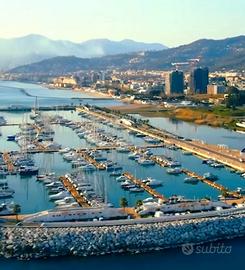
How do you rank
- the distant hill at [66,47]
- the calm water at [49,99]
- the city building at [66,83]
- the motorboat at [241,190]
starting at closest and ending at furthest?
the motorboat at [241,190] < the calm water at [49,99] < the city building at [66,83] < the distant hill at [66,47]

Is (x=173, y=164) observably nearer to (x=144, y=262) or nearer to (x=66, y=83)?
(x=144, y=262)

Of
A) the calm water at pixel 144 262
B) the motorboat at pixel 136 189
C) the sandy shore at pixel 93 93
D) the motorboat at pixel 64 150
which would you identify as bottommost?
the calm water at pixel 144 262

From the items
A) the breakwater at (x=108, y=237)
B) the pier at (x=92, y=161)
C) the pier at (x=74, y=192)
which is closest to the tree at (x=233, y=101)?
the pier at (x=92, y=161)

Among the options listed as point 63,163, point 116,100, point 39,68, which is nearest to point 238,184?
point 63,163

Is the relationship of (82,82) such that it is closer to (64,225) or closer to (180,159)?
(180,159)

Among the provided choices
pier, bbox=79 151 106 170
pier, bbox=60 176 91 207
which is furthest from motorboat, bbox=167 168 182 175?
pier, bbox=60 176 91 207

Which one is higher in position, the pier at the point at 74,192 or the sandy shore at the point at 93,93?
the sandy shore at the point at 93,93

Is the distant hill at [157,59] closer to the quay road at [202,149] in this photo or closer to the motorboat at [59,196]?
the quay road at [202,149]
